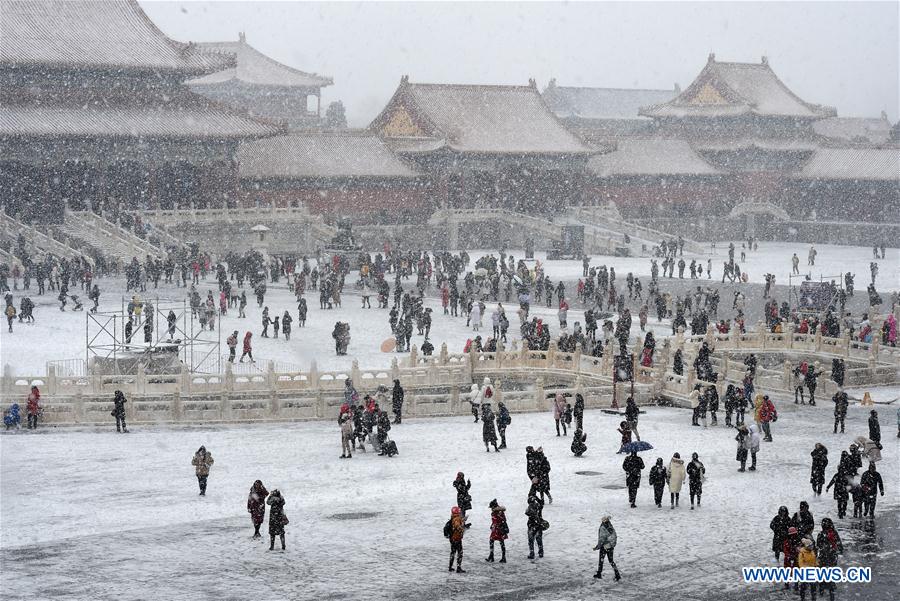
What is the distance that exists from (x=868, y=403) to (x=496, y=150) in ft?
152

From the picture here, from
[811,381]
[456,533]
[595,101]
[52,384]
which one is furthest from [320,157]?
[595,101]

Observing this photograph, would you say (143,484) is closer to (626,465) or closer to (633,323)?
(626,465)

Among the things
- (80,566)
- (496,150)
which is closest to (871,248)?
(496,150)

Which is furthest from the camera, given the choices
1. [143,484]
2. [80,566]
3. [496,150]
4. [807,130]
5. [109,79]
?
[807,130]

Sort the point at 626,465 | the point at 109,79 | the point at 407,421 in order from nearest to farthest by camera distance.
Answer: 1. the point at 626,465
2. the point at 407,421
3. the point at 109,79

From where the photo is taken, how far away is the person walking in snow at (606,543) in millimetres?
19859

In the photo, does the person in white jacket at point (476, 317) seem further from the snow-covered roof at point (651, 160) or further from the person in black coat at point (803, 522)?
the snow-covered roof at point (651, 160)

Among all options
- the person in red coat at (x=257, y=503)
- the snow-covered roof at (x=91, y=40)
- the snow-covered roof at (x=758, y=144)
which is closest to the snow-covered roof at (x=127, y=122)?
the snow-covered roof at (x=91, y=40)

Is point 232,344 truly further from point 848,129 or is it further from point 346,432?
point 848,129

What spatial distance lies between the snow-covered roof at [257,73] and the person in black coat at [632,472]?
81.6 meters

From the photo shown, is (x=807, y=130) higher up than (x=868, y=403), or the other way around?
(x=807, y=130)

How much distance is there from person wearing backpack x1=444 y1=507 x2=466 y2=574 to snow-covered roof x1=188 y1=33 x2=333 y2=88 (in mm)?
84526

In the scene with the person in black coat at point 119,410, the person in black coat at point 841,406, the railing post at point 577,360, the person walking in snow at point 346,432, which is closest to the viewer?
the person walking in snow at point 346,432

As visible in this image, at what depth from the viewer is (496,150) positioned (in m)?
79.7
